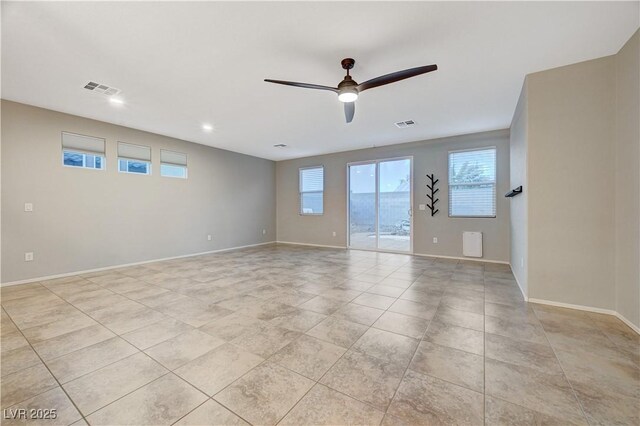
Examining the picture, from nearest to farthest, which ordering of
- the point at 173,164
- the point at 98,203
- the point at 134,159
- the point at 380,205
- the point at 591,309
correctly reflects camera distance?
the point at 591,309 → the point at 98,203 → the point at 134,159 → the point at 173,164 → the point at 380,205

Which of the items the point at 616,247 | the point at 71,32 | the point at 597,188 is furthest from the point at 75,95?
the point at 616,247

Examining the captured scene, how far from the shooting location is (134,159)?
5.35 meters

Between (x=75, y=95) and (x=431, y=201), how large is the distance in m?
6.75

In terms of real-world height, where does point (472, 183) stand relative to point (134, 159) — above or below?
below

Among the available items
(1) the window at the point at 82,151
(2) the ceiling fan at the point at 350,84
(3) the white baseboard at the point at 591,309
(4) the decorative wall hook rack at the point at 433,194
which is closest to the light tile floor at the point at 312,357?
(3) the white baseboard at the point at 591,309

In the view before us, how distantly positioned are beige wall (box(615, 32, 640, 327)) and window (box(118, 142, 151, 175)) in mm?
7292

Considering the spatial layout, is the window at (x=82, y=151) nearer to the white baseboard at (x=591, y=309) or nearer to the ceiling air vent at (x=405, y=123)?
the ceiling air vent at (x=405, y=123)

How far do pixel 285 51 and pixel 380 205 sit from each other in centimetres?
487

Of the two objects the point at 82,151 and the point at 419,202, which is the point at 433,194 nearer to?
the point at 419,202

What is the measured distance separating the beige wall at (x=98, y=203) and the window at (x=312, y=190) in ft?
6.81

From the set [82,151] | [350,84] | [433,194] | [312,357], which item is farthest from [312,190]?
[312,357]

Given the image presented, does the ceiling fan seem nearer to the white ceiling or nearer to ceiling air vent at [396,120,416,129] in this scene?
the white ceiling

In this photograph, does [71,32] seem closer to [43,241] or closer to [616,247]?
[43,241]

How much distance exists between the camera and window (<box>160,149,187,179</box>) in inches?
229
